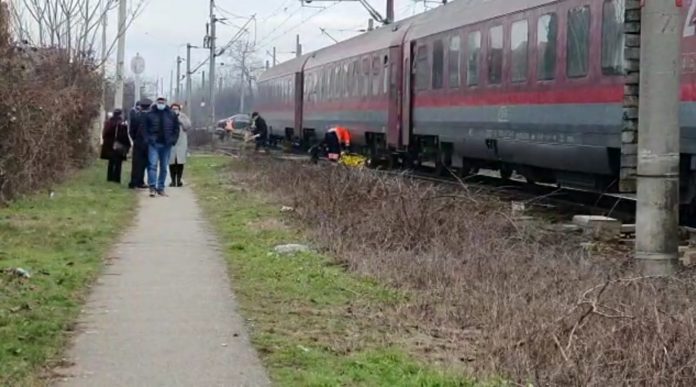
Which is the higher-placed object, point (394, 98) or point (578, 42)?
point (578, 42)

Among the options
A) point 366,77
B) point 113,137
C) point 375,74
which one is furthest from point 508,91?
point 366,77

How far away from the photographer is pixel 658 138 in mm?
9430

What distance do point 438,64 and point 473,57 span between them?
2414 millimetres

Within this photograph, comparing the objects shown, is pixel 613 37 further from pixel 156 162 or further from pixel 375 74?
pixel 375 74

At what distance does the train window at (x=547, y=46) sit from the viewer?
1656cm

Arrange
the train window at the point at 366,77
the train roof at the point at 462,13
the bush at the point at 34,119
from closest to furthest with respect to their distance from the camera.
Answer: the bush at the point at 34,119
the train roof at the point at 462,13
the train window at the point at 366,77

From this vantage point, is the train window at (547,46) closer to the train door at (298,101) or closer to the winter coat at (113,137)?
the winter coat at (113,137)

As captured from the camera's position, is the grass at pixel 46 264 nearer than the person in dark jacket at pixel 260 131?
Yes

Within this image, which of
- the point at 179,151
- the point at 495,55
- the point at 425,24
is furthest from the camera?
the point at 425,24

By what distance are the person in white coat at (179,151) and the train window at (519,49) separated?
21.7 ft

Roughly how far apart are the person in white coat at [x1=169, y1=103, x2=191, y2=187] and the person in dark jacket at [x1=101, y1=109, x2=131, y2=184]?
0.94 metres

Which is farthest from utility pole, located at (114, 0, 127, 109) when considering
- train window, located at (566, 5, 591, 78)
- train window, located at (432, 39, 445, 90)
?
train window, located at (566, 5, 591, 78)

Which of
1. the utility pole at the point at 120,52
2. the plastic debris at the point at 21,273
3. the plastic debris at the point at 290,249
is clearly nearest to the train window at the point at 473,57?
the plastic debris at the point at 290,249

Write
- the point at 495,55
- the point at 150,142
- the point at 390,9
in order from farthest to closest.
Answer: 1. the point at 390,9
2. the point at 150,142
3. the point at 495,55
